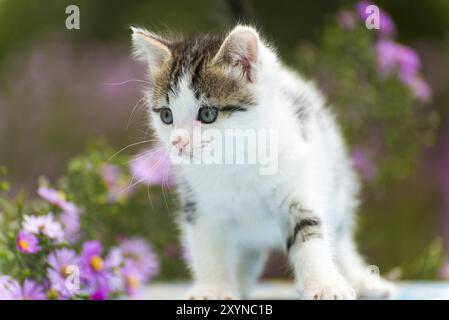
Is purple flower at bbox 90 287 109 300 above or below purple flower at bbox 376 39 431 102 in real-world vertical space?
below

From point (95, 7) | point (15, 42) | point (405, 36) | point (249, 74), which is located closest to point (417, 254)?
point (405, 36)

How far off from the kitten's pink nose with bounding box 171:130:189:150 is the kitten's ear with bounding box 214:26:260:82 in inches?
5.4

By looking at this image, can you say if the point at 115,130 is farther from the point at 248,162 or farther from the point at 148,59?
the point at 248,162

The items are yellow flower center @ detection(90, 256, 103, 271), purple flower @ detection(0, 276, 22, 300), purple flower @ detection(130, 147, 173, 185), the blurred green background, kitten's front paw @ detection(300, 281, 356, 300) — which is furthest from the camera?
the blurred green background

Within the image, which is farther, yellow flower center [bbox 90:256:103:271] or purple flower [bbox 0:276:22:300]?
yellow flower center [bbox 90:256:103:271]

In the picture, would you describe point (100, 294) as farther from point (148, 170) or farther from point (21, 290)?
point (148, 170)

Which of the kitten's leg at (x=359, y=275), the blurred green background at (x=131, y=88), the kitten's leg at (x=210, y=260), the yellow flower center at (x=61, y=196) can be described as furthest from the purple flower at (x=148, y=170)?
the kitten's leg at (x=359, y=275)

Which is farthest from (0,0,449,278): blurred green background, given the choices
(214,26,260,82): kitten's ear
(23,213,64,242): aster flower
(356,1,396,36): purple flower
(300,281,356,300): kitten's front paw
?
(300,281,356,300): kitten's front paw

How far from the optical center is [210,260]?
1.16 metres

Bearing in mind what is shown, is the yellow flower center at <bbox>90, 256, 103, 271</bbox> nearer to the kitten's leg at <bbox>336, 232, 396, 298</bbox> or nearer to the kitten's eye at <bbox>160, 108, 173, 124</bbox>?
the kitten's eye at <bbox>160, 108, 173, 124</bbox>

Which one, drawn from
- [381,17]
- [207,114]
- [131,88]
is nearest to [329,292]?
[207,114]

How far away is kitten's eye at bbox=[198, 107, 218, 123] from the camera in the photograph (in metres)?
1.02

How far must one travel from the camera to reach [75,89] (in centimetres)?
175

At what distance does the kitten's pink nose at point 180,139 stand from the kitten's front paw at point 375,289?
0.51m
